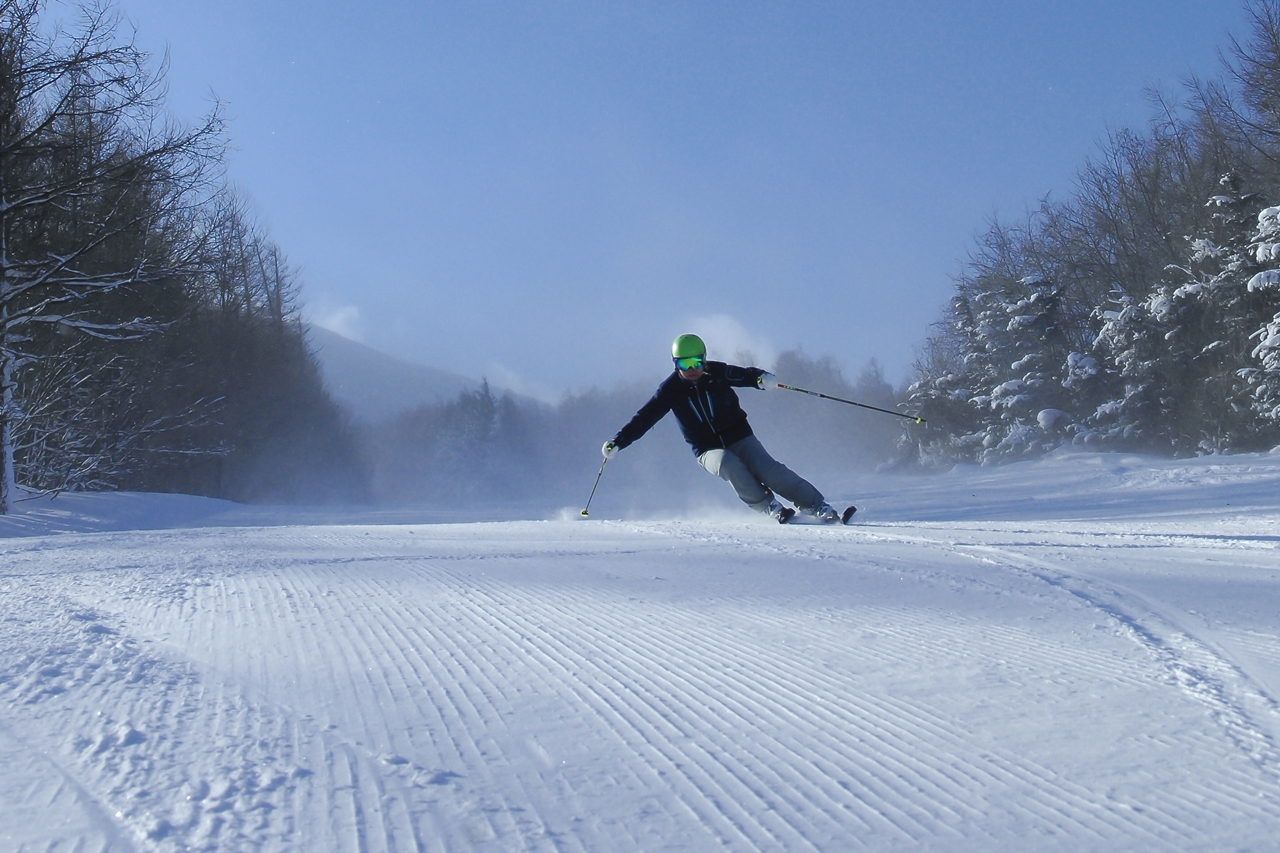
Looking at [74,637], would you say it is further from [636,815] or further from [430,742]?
[636,815]

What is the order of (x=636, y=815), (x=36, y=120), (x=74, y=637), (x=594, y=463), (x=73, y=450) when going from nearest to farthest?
(x=636, y=815) < (x=74, y=637) < (x=36, y=120) < (x=73, y=450) < (x=594, y=463)

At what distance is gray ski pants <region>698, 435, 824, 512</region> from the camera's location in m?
8.53

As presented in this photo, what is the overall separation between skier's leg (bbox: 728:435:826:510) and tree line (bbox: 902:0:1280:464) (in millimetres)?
17828

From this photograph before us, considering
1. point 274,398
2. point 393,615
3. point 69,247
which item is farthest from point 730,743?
point 274,398

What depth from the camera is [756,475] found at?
8.81m

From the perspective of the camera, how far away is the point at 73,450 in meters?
20.9

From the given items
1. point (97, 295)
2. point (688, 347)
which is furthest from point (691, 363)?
point (97, 295)

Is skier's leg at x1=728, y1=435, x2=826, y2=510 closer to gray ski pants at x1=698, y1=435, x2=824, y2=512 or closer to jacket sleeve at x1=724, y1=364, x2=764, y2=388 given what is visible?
gray ski pants at x1=698, y1=435, x2=824, y2=512

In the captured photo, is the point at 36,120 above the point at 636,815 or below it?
above

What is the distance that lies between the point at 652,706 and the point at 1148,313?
29498 millimetres

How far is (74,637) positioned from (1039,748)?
3.07 metres

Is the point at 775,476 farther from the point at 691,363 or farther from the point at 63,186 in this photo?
the point at 63,186

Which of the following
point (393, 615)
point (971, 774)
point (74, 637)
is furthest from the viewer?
point (393, 615)

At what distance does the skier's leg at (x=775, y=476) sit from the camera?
8.46 metres
